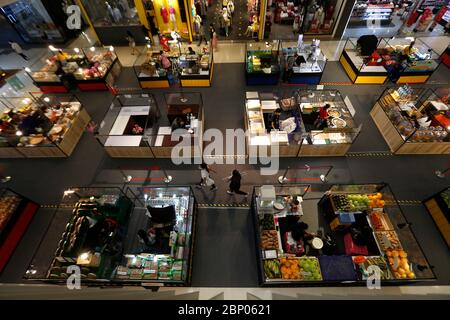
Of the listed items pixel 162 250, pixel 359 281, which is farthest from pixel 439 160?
pixel 162 250

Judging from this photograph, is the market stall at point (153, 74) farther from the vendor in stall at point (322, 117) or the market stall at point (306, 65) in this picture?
the vendor in stall at point (322, 117)

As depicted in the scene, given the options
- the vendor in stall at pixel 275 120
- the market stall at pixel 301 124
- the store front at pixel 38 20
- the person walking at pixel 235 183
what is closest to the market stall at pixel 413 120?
the market stall at pixel 301 124

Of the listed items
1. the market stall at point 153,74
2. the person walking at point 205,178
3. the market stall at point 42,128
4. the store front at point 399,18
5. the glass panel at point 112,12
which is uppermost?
the store front at point 399,18

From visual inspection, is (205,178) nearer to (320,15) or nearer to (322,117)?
(322,117)

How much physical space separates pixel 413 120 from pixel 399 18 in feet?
36.6

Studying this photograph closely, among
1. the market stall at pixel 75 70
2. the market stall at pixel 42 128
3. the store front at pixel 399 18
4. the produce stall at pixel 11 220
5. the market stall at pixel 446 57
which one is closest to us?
the produce stall at pixel 11 220

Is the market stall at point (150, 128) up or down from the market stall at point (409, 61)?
down

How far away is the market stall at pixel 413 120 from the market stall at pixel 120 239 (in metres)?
8.12

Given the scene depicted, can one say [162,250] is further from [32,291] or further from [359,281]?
[359,281]

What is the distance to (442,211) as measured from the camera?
23.2 feet

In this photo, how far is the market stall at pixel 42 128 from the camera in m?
8.98

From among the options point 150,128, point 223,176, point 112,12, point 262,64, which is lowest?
point 223,176

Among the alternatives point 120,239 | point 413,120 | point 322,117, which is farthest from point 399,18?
point 120,239

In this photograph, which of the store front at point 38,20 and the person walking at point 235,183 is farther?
the store front at point 38,20
